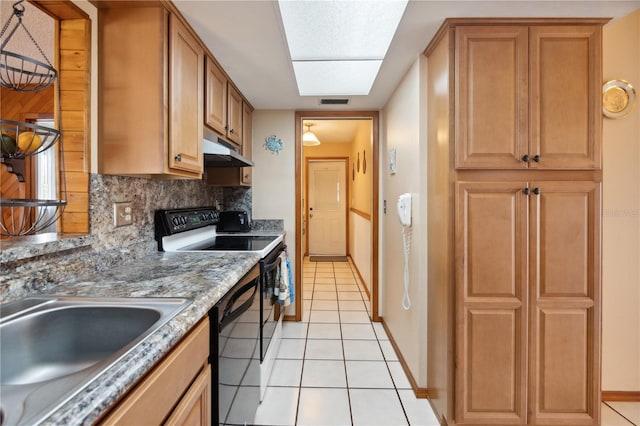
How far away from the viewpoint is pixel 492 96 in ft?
4.80

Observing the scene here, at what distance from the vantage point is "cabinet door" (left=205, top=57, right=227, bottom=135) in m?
1.80

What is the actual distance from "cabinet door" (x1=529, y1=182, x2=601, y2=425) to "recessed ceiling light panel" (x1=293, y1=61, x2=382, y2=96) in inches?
48.3

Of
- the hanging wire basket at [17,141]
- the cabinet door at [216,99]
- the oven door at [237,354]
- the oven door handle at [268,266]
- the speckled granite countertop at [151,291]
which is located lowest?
the oven door at [237,354]

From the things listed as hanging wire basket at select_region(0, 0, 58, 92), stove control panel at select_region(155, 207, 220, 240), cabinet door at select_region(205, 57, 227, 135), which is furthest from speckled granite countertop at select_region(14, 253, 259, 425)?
cabinet door at select_region(205, 57, 227, 135)

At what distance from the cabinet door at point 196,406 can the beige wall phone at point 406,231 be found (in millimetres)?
1411

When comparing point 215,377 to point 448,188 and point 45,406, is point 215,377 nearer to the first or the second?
point 45,406

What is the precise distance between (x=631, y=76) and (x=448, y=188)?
1.39 metres

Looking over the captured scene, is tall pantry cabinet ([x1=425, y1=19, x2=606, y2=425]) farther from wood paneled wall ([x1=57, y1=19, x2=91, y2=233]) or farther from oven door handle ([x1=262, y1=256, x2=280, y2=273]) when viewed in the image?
wood paneled wall ([x1=57, y1=19, x2=91, y2=233])

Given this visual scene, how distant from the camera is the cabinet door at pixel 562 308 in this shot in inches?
57.6

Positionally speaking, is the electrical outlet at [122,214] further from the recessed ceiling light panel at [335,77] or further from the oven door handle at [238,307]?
the recessed ceiling light panel at [335,77]

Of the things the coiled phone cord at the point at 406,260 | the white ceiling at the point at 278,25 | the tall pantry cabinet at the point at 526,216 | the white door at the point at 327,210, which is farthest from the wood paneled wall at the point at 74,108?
the white door at the point at 327,210

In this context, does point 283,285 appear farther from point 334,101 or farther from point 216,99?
point 334,101

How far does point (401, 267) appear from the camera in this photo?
2271mm

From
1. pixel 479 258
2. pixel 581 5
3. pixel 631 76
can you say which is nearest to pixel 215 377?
pixel 479 258
